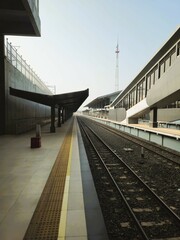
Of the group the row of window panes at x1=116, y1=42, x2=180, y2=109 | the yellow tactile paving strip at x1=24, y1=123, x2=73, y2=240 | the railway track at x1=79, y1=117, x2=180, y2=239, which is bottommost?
the railway track at x1=79, y1=117, x2=180, y2=239

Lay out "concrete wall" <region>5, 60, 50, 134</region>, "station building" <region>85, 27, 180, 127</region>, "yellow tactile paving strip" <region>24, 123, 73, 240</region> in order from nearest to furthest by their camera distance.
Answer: "yellow tactile paving strip" <region>24, 123, 73, 240</region> < "station building" <region>85, 27, 180, 127</region> < "concrete wall" <region>5, 60, 50, 134</region>

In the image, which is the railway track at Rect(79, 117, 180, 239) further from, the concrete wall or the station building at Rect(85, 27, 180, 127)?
the concrete wall

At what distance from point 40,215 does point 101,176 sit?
4.97 m

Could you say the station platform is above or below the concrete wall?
below

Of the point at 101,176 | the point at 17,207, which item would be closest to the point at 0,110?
the point at 101,176

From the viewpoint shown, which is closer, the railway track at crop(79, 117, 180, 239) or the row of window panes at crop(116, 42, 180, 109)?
the railway track at crop(79, 117, 180, 239)

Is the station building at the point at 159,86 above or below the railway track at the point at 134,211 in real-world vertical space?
above

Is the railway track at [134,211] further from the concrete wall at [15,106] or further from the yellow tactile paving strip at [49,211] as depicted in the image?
the concrete wall at [15,106]

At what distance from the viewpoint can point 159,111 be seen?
37.4m

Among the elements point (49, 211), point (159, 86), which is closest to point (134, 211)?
point (49, 211)

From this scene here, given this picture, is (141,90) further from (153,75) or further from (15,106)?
(15,106)

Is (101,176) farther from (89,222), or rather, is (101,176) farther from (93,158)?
(89,222)

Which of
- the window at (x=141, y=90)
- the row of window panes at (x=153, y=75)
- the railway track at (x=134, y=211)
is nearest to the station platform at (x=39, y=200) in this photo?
the railway track at (x=134, y=211)

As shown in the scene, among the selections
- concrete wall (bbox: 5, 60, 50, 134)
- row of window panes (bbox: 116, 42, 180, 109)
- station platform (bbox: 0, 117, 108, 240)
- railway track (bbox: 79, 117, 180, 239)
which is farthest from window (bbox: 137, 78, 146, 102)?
railway track (bbox: 79, 117, 180, 239)
